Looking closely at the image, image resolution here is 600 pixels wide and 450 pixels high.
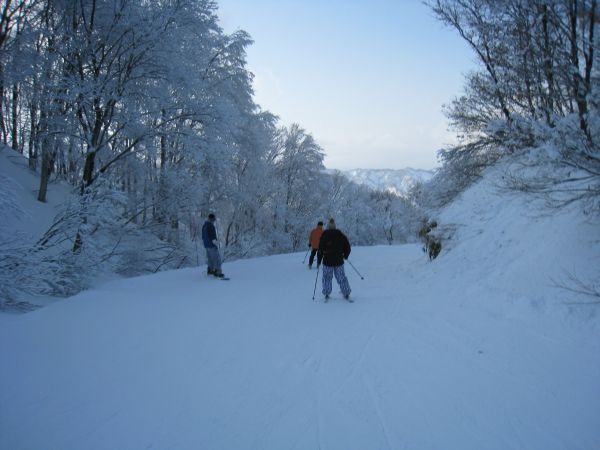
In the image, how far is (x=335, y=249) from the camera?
7.72 metres

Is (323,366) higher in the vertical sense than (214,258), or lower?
lower

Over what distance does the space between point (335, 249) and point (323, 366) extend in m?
3.73

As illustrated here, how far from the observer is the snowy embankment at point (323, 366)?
297 centimetres

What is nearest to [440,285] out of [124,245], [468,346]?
[468,346]

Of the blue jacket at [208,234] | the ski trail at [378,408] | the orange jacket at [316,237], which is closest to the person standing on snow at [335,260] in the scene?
the ski trail at [378,408]

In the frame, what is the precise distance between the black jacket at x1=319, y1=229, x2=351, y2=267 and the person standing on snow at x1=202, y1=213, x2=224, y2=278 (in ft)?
13.1

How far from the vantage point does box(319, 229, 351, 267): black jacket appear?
25.2 ft

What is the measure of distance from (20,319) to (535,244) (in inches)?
415

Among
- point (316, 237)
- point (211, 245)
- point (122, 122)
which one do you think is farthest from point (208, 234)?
point (122, 122)

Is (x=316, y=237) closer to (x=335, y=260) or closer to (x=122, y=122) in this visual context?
(x=335, y=260)

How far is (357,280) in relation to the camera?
1083 centimetres

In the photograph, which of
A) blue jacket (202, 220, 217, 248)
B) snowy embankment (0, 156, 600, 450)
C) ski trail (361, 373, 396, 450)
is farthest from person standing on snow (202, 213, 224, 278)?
ski trail (361, 373, 396, 450)

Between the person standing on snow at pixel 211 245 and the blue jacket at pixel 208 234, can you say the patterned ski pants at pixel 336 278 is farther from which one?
the blue jacket at pixel 208 234

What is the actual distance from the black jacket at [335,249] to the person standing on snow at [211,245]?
3992 millimetres
